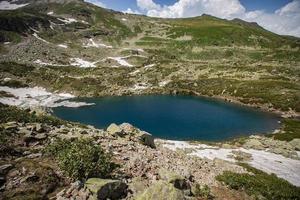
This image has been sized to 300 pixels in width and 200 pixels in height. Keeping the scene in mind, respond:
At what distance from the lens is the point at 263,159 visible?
43750 millimetres

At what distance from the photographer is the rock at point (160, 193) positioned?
19797 millimetres

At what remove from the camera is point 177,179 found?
23.9m

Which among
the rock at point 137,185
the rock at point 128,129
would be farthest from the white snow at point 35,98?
the rock at point 137,185

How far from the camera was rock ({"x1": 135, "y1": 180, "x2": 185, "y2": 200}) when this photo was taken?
65.0 feet

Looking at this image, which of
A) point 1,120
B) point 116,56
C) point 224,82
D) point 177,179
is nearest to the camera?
point 177,179

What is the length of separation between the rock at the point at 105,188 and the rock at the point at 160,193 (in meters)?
1.53

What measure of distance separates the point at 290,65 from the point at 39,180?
152m

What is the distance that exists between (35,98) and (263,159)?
77770mm

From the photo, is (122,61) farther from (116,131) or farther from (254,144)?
(116,131)

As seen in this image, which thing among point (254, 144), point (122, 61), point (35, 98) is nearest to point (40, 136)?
point (254, 144)

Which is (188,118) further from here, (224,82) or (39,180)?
(39,180)

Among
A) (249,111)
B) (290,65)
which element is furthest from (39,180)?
(290,65)

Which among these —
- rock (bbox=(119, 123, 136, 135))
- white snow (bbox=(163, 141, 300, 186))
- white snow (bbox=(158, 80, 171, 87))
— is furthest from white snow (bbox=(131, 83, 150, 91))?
rock (bbox=(119, 123, 136, 135))

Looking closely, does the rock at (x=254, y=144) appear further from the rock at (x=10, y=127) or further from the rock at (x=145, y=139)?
the rock at (x=10, y=127)
